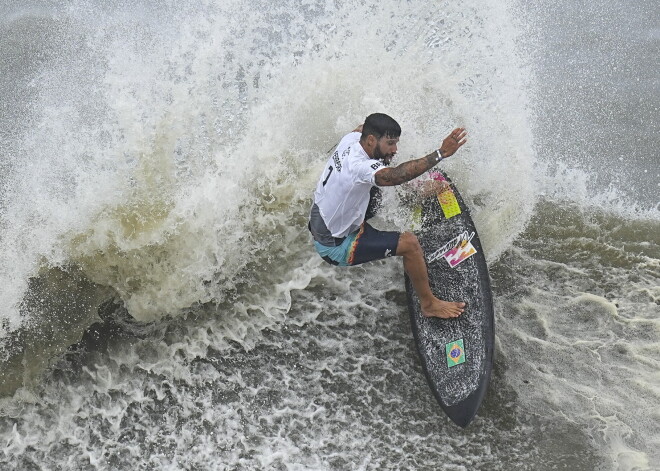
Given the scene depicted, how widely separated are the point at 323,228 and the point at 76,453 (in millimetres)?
2585

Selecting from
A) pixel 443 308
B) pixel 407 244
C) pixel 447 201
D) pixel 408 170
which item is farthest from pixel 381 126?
pixel 443 308

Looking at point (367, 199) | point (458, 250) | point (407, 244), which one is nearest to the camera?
point (367, 199)

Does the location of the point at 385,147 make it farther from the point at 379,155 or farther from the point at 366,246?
the point at 366,246

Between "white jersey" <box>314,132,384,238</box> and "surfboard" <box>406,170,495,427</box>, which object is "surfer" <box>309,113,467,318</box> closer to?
"white jersey" <box>314,132,384,238</box>

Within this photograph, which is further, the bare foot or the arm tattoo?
the bare foot

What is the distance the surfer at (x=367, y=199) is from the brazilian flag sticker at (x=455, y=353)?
0.22m

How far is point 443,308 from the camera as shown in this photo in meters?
4.91

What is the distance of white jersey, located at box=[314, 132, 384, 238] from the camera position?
4.22 metres

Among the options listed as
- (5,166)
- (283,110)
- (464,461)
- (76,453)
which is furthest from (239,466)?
(5,166)

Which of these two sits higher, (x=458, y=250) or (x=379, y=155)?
(x=379, y=155)

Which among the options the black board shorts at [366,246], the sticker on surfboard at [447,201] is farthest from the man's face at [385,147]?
the sticker on surfboard at [447,201]

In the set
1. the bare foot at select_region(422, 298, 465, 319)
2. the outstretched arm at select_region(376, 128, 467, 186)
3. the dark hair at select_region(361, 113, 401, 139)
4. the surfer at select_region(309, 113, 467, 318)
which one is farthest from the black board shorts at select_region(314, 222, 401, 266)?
the dark hair at select_region(361, 113, 401, 139)

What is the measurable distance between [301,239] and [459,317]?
1.54m

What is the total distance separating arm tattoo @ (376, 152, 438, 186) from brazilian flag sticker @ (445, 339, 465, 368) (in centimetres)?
149
